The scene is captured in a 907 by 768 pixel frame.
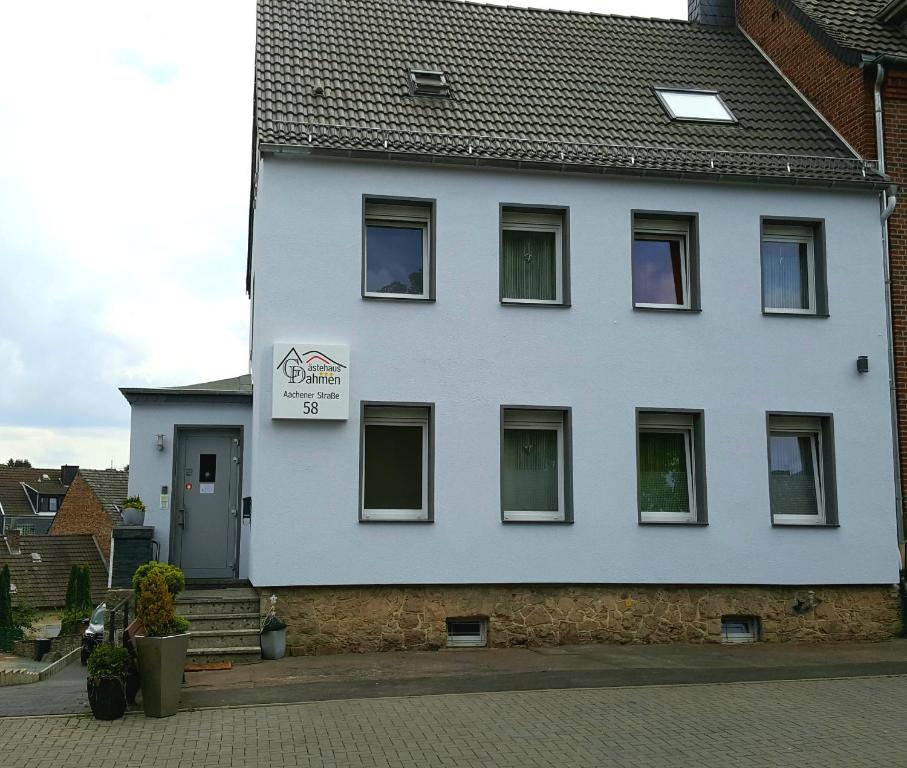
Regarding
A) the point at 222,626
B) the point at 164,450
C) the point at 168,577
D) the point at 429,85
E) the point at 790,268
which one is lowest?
the point at 222,626

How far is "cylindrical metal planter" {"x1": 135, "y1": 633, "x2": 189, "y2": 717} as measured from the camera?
902cm

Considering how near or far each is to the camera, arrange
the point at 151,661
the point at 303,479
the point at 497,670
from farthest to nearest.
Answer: the point at 303,479
the point at 497,670
the point at 151,661

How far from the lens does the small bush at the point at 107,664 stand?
29.9ft

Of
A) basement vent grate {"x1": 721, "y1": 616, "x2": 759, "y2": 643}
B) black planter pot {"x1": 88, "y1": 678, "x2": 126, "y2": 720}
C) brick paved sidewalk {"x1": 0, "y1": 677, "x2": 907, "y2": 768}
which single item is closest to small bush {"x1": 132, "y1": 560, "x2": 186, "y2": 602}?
black planter pot {"x1": 88, "y1": 678, "x2": 126, "y2": 720}

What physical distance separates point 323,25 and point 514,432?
7.52 m

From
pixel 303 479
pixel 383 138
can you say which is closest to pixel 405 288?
pixel 383 138

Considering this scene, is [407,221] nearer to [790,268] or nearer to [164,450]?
[164,450]

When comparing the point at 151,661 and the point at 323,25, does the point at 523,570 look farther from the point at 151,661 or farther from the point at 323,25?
the point at 323,25

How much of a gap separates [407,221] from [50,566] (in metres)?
31.3

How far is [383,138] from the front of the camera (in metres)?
13.3

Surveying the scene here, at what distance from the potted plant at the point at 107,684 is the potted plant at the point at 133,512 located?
5.32 meters

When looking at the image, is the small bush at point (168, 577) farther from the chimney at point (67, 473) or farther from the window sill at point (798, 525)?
the chimney at point (67, 473)

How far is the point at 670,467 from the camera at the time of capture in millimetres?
13727

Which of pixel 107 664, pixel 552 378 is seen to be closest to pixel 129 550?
pixel 107 664
